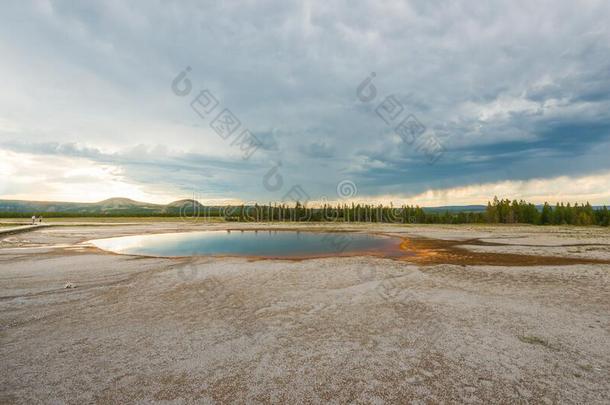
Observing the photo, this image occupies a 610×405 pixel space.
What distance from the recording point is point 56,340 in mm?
7527

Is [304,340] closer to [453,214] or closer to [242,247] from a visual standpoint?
[242,247]

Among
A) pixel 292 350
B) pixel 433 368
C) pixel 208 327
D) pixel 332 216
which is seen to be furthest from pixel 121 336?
pixel 332 216

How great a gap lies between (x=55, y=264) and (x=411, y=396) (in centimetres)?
2158

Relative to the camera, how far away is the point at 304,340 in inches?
301

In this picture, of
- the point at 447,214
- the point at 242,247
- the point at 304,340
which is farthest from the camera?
the point at 447,214

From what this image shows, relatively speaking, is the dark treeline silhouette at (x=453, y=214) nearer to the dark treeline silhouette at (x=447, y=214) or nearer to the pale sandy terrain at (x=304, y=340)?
the dark treeline silhouette at (x=447, y=214)

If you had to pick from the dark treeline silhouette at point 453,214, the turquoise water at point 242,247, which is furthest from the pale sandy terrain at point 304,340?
the dark treeline silhouette at point 453,214

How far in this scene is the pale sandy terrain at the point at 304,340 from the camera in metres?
5.48

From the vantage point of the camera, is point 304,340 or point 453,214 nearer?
point 304,340

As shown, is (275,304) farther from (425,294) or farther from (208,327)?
(425,294)

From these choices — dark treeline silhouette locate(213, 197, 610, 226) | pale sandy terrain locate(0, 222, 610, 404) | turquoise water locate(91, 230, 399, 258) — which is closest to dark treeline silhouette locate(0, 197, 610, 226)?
dark treeline silhouette locate(213, 197, 610, 226)

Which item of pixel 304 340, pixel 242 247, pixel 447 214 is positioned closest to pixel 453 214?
pixel 447 214

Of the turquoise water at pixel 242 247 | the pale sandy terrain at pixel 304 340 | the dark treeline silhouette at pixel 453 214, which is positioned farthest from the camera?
the dark treeline silhouette at pixel 453 214

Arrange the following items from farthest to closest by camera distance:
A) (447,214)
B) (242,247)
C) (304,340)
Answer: (447,214), (242,247), (304,340)
